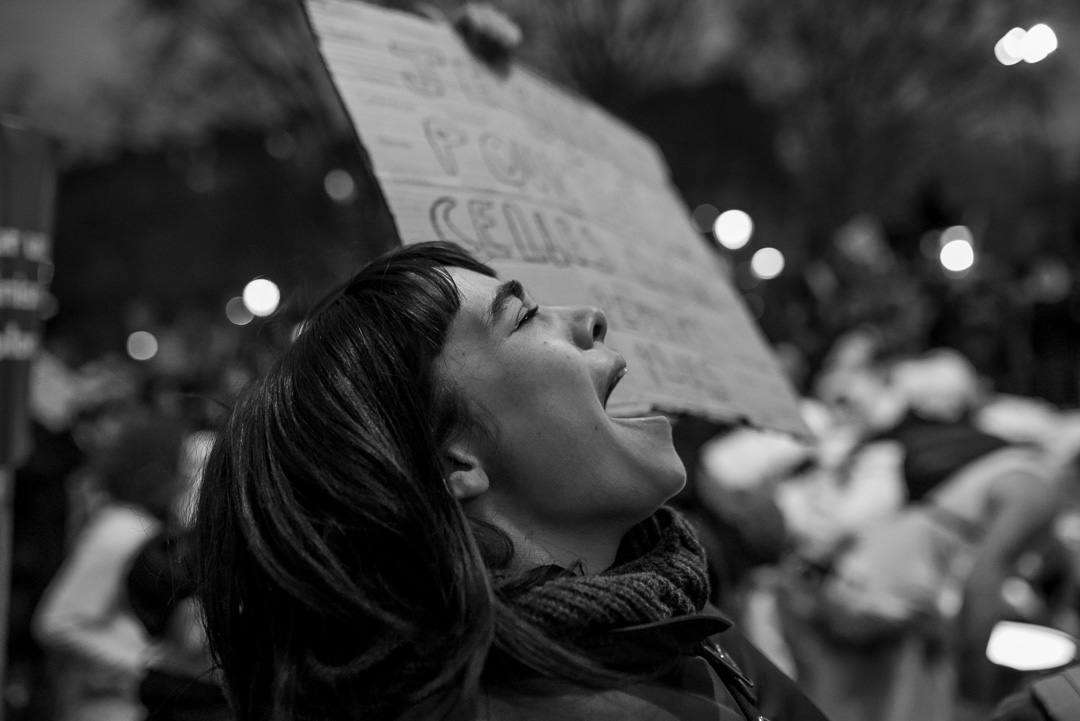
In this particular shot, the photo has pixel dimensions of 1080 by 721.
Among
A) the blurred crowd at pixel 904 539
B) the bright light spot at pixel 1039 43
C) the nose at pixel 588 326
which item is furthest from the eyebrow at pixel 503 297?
the bright light spot at pixel 1039 43

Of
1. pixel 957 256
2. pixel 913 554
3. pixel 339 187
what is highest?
pixel 913 554

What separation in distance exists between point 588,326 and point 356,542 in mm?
555

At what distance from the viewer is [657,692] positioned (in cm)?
144

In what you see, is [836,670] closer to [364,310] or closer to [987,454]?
[987,454]

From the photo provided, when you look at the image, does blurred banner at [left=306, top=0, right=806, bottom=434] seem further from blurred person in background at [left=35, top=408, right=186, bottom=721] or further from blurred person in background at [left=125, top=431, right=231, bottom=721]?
blurred person in background at [left=35, top=408, right=186, bottom=721]

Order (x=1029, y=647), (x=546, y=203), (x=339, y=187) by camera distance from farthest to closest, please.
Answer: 1. (x=339, y=187)
2. (x=1029, y=647)
3. (x=546, y=203)

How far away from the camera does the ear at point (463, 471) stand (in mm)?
1573

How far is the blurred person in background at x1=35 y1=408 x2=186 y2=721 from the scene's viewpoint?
3.98m

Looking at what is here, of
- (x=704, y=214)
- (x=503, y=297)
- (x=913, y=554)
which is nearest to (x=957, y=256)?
(x=913, y=554)

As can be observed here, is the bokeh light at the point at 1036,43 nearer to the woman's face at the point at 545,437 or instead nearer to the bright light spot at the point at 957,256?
the bright light spot at the point at 957,256

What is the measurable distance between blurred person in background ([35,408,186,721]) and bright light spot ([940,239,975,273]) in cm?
887

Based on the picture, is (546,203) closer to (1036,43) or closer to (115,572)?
(115,572)

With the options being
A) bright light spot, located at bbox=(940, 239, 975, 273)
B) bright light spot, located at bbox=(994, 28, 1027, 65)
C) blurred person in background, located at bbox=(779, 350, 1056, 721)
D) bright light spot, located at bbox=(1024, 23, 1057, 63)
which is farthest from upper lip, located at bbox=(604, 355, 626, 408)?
bright light spot, located at bbox=(940, 239, 975, 273)

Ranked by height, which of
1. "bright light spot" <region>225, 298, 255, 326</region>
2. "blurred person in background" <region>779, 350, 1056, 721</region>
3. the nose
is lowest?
"bright light spot" <region>225, 298, 255, 326</region>
